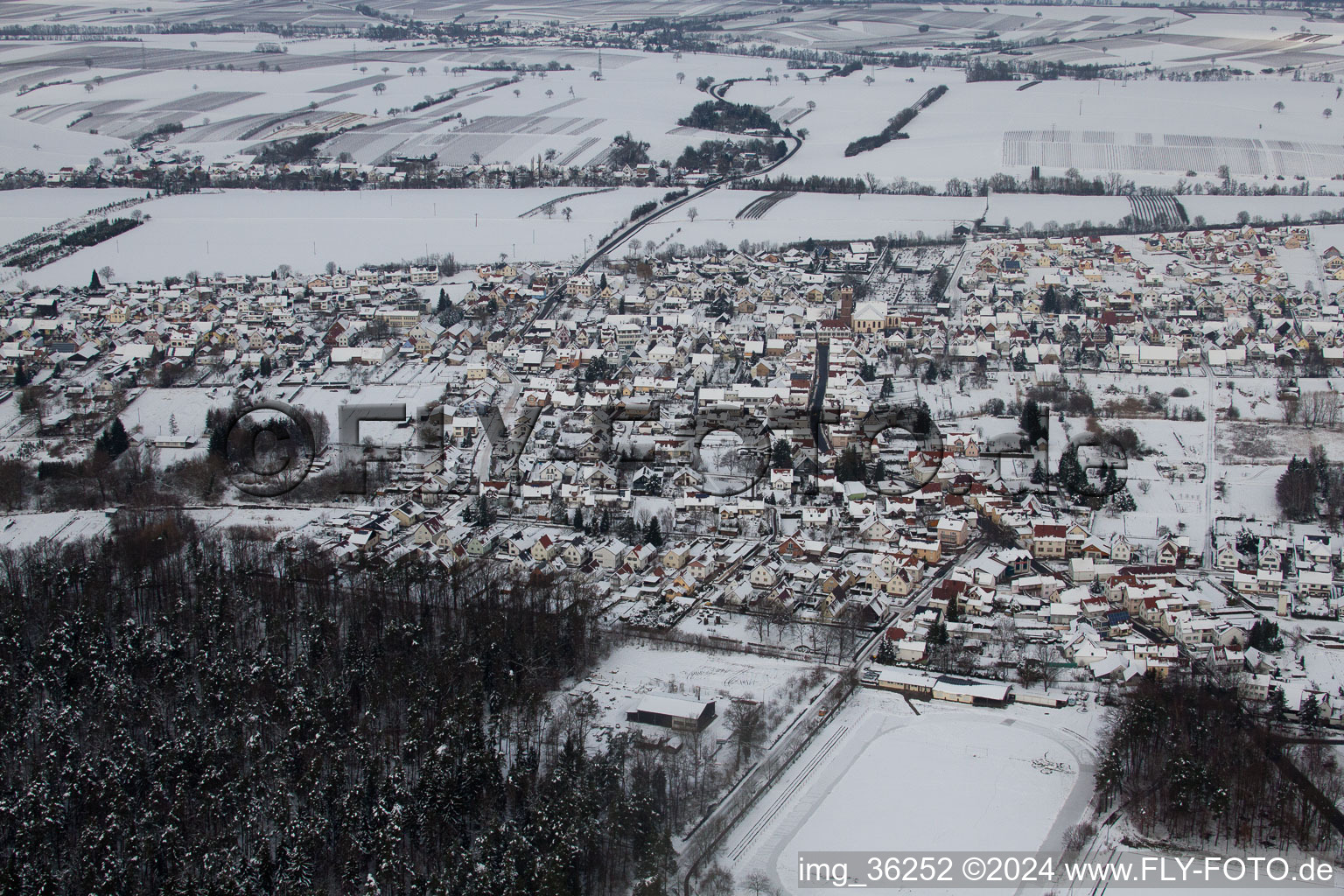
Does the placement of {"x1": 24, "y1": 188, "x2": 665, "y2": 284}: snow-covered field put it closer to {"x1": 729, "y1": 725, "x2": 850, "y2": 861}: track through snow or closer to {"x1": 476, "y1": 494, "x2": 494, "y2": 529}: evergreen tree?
{"x1": 476, "y1": 494, "x2": 494, "y2": 529}: evergreen tree

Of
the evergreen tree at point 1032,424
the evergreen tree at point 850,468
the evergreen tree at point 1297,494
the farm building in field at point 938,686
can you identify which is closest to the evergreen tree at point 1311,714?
the farm building in field at point 938,686

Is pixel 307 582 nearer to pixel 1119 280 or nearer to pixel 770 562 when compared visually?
pixel 770 562

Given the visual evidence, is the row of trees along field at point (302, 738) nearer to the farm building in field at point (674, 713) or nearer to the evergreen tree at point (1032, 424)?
the farm building in field at point (674, 713)

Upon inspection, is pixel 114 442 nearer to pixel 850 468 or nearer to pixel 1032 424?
pixel 850 468

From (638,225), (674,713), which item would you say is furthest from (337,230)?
(674,713)

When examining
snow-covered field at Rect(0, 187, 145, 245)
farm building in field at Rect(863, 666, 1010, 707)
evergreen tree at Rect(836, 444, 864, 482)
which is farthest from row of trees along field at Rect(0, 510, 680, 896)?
snow-covered field at Rect(0, 187, 145, 245)
